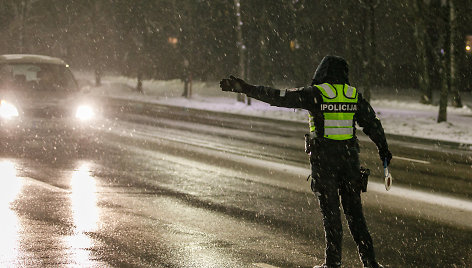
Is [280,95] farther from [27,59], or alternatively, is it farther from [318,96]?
[27,59]

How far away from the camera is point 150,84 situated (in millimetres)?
55125

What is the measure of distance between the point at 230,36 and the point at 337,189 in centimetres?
4908

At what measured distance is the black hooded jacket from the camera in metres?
6.11

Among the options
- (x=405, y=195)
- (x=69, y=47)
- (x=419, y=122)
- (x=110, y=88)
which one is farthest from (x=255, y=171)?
(x=69, y=47)

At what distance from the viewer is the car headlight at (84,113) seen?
55.2 ft

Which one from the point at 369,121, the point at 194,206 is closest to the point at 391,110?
the point at 194,206

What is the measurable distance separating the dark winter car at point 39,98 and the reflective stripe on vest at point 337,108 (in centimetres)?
1119

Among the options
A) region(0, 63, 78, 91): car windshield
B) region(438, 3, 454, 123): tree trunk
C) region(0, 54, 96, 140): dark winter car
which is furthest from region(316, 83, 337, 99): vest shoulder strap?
region(438, 3, 454, 123): tree trunk

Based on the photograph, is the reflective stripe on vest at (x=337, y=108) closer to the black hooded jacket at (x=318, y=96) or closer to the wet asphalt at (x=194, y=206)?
the black hooded jacket at (x=318, y=96)

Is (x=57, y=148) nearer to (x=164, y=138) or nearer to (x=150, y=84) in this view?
(x=164, y=138)

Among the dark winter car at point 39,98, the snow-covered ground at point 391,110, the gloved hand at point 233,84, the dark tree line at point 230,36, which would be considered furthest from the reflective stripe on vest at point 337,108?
the dark tree line at point 230,36

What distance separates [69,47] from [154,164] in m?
45.4

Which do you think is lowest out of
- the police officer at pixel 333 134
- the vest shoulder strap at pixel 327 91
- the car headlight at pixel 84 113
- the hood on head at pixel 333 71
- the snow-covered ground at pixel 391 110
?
the snow-covered ground at pixel 391 110

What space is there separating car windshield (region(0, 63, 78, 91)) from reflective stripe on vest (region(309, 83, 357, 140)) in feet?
38.7
